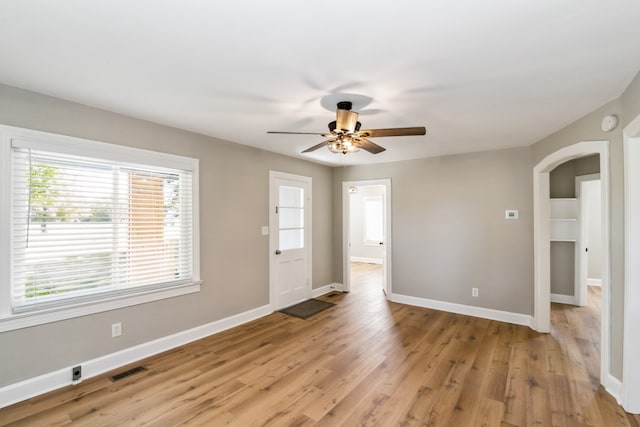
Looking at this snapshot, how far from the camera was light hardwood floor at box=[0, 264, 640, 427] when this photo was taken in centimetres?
217

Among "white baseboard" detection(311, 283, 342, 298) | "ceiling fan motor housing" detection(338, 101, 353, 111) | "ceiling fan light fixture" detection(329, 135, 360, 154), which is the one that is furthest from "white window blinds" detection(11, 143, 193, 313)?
"white baseboard" detection(311, 283, 342, 298)

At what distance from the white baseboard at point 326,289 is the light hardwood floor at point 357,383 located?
1.39m

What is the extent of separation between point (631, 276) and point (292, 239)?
3.95 m

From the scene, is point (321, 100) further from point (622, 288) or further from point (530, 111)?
point (622, 288)

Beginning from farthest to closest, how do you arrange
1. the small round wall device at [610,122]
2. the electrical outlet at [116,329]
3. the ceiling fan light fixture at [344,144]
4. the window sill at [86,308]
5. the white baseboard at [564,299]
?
the white baseboard at [564,299] < the electrical outlet at [116,329] < the ceiling fan light fixture at [344,144] < the small round wall device at [610,122] < the window sill at [86,308]

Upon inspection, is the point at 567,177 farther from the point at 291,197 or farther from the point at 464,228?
the point at 291,197

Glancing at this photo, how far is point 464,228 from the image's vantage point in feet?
14.8

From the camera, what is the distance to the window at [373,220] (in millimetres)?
9258

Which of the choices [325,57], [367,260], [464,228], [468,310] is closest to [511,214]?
[464,228]

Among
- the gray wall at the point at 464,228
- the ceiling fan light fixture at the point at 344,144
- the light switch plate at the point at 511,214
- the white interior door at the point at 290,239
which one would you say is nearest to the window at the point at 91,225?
the white interior door at the point at 290,239

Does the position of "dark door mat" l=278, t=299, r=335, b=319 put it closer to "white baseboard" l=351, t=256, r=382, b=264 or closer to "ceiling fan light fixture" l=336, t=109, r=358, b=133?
"ceiling fan light fixture" l=336, t=109, r=358, b=133

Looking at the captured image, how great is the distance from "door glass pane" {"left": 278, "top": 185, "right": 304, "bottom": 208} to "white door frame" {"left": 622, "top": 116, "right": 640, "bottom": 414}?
3.89 m

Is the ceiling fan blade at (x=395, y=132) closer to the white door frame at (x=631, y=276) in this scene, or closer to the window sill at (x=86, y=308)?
the white door frame at (x=631, y=276)

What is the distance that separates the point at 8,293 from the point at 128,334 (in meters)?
1.01
